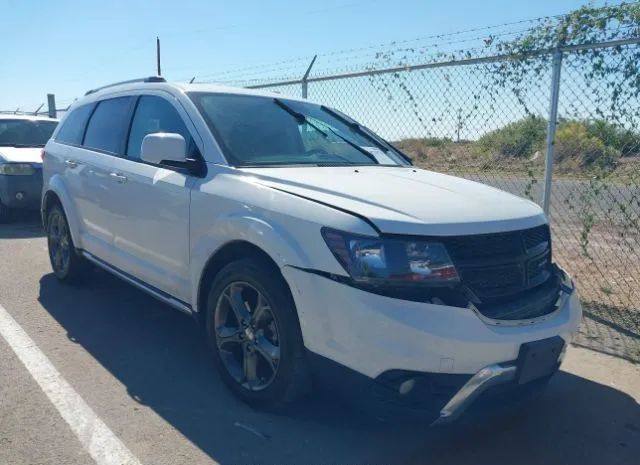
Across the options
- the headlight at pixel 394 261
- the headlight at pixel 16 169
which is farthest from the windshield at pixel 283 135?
the headlight at pixel 16 169

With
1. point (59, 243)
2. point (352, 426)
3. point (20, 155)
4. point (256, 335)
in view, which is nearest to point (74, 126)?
point (59, 243)

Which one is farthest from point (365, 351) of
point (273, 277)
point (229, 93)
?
point (229, 93)

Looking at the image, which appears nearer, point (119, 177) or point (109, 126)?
point (119, 177)

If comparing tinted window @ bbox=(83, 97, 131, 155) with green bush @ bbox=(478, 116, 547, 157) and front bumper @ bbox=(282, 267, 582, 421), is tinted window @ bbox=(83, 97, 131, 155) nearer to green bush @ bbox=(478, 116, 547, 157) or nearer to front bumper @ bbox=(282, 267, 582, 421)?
front bumper @ bbox=(282, 267, 582, 421)

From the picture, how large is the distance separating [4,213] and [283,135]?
660 centimetres

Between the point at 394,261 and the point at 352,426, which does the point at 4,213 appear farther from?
the point at 394,261

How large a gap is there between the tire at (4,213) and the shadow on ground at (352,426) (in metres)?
5.64

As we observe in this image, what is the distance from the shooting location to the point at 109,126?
5008 millimetres

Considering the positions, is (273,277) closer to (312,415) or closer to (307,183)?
(307,183)

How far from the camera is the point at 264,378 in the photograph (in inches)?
133

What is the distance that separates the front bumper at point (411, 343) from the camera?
268 centimetres

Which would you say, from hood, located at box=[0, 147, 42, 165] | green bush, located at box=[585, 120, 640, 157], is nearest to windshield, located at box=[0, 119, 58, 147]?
hood, located at box=[0, 147, 42, 165]

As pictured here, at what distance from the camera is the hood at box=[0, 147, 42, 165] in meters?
8.65

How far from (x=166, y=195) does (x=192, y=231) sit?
41cm
